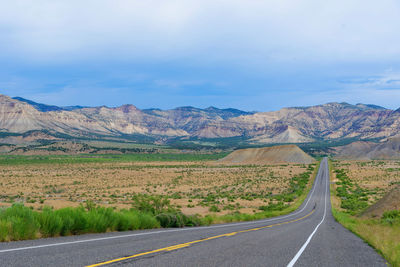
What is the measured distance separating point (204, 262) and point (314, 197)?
56.2 m

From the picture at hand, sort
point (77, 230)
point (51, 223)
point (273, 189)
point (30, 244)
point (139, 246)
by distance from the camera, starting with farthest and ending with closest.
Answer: point (273, 189), point (77, 230), point (51, 223), point (139, 246), point (30, 244)

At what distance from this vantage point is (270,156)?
6324 inches

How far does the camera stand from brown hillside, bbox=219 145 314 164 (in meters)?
155

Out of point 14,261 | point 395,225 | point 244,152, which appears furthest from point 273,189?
point 244,152

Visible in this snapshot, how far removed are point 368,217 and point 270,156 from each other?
13160 centimetres

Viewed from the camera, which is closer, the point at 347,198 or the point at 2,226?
the point at 2,226

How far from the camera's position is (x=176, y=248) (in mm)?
9875

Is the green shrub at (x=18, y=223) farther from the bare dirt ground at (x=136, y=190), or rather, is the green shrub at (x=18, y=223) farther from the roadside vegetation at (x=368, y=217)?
the bare dirt ground at (x=136, y=190)

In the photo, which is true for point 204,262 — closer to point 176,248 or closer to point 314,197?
point 176,248

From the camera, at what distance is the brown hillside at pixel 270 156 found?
509 ft

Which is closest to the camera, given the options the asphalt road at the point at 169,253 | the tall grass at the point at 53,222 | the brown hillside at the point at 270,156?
the asphalt road at the point at 169,253

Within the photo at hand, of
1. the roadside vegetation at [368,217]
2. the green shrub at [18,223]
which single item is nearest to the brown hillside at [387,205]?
the roadside vegetation at [368,217]

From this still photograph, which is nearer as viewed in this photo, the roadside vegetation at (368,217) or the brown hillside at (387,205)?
the roadside vegetation at (368,217)

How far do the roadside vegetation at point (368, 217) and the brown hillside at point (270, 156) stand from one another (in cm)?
6169
